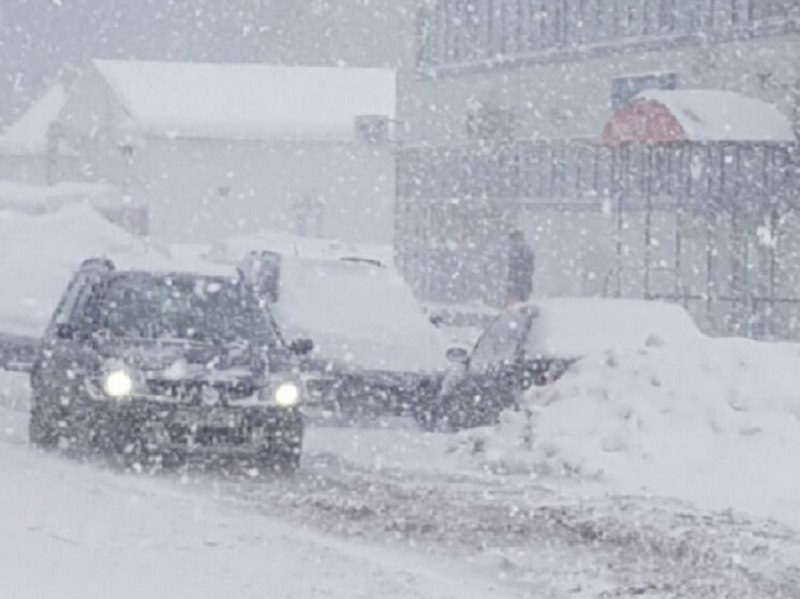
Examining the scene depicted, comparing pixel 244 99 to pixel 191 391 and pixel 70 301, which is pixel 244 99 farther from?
pixel 191 391

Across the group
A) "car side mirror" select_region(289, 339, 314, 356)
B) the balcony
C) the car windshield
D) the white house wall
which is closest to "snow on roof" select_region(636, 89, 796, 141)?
the balcony

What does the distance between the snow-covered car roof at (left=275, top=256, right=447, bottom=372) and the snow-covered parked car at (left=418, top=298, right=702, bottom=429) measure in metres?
0.73

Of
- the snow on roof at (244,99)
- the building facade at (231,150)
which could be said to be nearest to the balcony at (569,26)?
the snow on roof at (244,99)

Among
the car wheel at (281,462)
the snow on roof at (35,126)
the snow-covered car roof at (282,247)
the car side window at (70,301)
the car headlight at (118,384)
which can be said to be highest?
the snow on roof at (35,126)

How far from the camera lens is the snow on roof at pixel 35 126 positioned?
2894 inches

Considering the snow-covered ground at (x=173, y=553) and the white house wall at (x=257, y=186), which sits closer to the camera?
the snow-covered ground at (x=173, y=553)

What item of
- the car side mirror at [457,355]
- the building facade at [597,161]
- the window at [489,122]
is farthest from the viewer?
the window at [489,122]

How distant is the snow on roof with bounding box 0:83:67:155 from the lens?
73.5 metres

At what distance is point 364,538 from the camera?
1170cm

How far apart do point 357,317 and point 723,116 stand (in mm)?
14294

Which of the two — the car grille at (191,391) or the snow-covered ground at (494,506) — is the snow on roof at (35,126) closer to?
the snow-covered ground at (494,506)

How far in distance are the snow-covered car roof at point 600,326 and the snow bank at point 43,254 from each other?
4.71 m

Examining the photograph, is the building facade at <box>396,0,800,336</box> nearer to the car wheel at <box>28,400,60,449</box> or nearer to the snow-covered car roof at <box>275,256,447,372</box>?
the snow-covered car roof at <box>275,256,447,372</box>

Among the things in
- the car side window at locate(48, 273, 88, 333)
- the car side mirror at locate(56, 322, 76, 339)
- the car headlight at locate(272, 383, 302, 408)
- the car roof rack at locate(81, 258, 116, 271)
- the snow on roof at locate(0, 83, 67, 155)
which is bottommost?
the car headlight at locate(272, 383, 302, 408)
